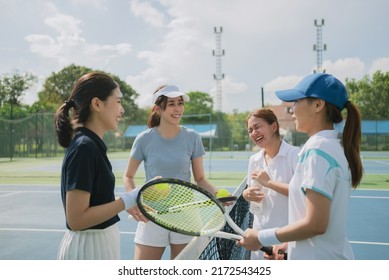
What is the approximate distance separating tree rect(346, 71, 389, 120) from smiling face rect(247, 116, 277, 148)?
53.9 ft

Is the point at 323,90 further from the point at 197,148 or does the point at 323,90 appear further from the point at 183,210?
the point at 197,148

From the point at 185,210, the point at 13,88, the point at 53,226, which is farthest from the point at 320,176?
the point at 13,88

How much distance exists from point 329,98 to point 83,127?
0.94 m

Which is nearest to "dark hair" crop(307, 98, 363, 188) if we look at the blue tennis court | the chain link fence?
the blue tennis court

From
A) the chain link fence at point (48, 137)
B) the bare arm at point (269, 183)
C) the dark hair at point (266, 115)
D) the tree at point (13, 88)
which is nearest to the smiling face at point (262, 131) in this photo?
the dark hair at point (266, 115)

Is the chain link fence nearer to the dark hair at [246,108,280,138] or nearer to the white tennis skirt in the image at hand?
the dark hair at [246,108,280,138]

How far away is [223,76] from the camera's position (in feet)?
85.4

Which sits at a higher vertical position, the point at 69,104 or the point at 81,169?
the point at 69,104

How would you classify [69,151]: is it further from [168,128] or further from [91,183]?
[168,128]

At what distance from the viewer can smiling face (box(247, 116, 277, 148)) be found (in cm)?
223

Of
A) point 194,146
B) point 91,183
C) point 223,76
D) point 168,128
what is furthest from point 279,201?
point 223,76

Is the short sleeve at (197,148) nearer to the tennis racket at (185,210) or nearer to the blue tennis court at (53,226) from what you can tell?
the tennis racket at (185,210)

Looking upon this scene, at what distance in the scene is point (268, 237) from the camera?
1342 millimetres

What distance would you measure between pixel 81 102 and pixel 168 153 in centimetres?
84
